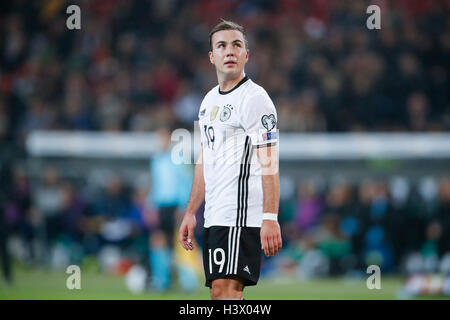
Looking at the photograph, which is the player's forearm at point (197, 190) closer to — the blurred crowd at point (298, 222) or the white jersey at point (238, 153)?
the white jersey at point (238, 153)

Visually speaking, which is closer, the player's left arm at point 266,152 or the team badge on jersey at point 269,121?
the player's left arm at point 266,152

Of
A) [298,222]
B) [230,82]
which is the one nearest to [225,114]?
[230,82]

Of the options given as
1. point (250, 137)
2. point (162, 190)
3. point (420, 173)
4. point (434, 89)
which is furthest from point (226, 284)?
point (434, 89)

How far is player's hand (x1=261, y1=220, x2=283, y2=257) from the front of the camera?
473 cm

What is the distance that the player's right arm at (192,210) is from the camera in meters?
5.38

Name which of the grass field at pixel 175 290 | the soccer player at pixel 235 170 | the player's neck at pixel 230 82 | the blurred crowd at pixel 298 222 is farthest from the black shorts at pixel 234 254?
the blurred crowd at pixel 298 222

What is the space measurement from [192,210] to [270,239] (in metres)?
0.89

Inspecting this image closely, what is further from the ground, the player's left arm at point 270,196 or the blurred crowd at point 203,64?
the blurred crowd at point 203,64

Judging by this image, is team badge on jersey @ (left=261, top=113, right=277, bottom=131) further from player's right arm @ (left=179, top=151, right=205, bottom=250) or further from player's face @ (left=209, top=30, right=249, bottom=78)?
player's right arm @ (left=179, top=151, right=205, bottom=250)

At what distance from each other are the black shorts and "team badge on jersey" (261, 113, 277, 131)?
672mm

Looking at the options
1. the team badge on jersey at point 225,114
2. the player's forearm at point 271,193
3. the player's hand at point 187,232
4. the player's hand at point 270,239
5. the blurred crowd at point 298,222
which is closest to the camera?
the player's hand at point 270,239

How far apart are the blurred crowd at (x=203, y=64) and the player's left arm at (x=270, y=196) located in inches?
344

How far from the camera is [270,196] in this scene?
4.85 meters

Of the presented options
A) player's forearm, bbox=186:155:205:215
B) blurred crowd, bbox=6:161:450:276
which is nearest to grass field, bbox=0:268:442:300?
blurred crowd, bbox=6:161:450:276
